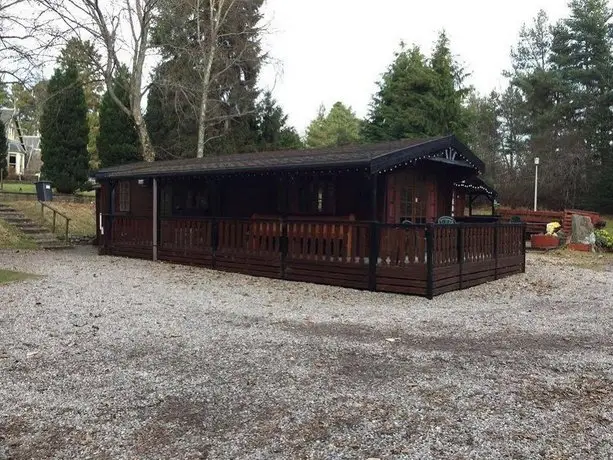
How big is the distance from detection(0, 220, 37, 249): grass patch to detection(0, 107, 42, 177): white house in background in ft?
88.2

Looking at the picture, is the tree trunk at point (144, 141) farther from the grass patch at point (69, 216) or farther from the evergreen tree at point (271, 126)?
the evergreen tree at point (271, 126)

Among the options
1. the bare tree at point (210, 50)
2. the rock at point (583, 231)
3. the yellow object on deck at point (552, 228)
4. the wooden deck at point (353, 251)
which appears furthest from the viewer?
the bare tree at point (210, 50)

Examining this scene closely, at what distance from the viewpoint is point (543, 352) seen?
5320mm

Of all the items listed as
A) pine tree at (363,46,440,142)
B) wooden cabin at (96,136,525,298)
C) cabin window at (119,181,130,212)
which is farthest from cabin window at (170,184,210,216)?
pine tree at (363,46,440,142)

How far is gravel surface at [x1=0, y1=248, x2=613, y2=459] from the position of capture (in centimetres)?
322

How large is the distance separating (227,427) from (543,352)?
11.3 ft

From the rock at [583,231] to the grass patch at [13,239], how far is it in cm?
1774

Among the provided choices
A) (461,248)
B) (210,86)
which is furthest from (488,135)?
(461,248)

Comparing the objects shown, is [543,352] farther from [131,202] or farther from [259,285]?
[131,202]

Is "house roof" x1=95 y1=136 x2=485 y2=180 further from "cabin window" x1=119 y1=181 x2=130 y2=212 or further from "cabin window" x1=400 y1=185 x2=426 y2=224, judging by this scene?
"cabin window" x1=119 y1=181 x2=130 y2=212

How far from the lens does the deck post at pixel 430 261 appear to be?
28.8ft

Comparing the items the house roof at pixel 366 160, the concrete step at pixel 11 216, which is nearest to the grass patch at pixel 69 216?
the concrete step at pixel 11 216

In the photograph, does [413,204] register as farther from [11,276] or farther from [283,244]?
[11,276]

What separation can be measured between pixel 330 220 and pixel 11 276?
614 centimetres
